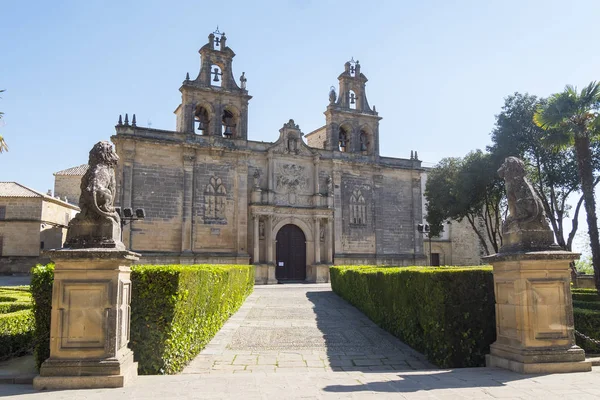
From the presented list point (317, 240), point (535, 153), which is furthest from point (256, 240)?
point (535, 153)

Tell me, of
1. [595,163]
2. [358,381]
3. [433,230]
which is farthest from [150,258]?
[595,163]

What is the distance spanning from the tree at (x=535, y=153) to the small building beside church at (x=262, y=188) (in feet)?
24.9

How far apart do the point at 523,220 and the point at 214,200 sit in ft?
66.0

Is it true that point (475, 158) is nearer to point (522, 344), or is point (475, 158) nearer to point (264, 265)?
point (264, 265)

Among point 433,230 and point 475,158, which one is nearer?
point 475,158

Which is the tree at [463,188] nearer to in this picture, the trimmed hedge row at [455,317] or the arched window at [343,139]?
the arched window at [343,139]

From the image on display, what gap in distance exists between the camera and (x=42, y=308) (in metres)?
6.36

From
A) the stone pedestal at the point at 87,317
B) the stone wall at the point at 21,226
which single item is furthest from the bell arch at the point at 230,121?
the stone pedestal at the point at 87,317

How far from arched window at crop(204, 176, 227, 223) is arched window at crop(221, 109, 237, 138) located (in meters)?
3.25

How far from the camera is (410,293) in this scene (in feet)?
29.3

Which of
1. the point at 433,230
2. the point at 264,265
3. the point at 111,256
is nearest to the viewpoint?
the point at 111,256

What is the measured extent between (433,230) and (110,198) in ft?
83.5

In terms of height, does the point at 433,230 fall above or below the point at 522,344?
above

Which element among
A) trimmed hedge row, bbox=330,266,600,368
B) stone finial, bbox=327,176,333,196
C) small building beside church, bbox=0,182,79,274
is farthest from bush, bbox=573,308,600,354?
small building beside church, bbox=0,182,79,274
